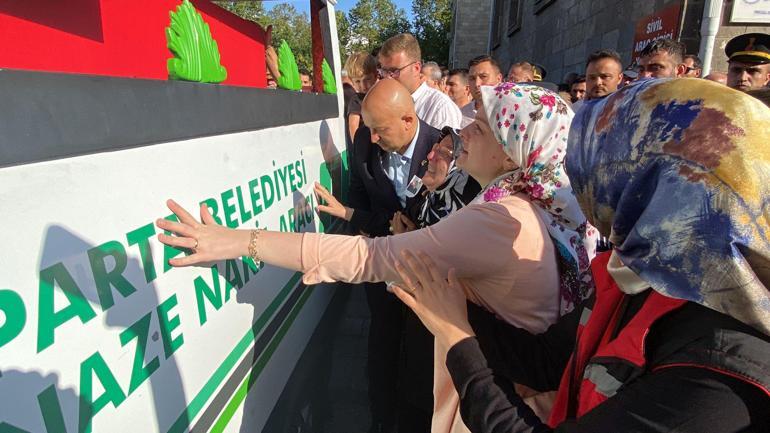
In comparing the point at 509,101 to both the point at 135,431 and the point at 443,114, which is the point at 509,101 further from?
the point at 443,114

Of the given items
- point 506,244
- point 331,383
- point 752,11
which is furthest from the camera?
point 752,11

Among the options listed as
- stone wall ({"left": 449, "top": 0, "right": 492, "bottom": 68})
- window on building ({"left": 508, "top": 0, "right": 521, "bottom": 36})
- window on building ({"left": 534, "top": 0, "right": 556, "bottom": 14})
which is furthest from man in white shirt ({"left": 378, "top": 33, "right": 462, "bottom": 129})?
stone wall ({"left": 449, "top": 0, "right": 492, "bottom": 68})

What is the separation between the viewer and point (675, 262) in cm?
67

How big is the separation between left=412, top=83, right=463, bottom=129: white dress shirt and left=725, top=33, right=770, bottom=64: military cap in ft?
7.96

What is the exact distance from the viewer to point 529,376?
1171mm

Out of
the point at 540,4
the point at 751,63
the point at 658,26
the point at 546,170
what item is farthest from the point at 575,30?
the point at 546,170

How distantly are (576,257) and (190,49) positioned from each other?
46.8 inches

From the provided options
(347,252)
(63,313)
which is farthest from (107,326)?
(347,252)

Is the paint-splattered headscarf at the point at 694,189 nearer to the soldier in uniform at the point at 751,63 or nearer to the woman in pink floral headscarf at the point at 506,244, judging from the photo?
the woman in pink floral headscarf at the point at 506,244

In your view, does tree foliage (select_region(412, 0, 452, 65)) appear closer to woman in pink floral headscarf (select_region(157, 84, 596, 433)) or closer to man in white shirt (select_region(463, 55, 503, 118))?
man in white shirt (select_region(463, 55, 503, 118))

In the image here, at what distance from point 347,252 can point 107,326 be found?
2.03ft

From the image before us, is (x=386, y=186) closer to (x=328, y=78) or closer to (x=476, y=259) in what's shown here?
(x=328, y=78)

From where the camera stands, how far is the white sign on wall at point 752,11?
478 centimetres

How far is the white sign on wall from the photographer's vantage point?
478 cm
